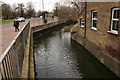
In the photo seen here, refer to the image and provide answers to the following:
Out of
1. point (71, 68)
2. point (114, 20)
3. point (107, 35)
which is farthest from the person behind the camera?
point (71, 68)

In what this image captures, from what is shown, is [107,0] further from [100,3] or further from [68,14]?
[68,14]

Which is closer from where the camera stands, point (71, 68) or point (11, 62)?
point (11, 62)

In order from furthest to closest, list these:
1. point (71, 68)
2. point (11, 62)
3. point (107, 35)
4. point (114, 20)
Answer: point (71, 68) → point (107, 35) → point (114, 20) → point (11, 62)

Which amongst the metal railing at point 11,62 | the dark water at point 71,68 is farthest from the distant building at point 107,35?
the metal railing at point 11,62

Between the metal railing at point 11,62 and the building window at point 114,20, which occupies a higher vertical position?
the building window at point 114,20

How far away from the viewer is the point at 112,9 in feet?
25.1

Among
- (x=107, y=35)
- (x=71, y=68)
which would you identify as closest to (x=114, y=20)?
(x=107, y=35)

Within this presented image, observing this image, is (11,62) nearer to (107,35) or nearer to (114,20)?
(114,20)

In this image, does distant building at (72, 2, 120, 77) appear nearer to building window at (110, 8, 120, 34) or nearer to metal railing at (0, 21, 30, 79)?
building window at (110, 8, 120, 34)

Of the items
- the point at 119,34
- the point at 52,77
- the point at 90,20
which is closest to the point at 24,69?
the point at 52,77

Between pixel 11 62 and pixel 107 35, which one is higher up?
pixel 107 35

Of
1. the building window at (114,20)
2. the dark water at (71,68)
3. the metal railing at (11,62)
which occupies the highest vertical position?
the building window at (114,20)

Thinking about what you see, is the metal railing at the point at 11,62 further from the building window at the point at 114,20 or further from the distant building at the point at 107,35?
the building window at the point at 114,20

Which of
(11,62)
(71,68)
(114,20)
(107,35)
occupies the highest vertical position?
(114,20)
